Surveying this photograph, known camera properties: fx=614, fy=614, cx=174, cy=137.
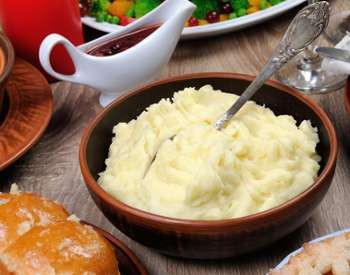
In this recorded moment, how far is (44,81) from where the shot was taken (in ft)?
6.93

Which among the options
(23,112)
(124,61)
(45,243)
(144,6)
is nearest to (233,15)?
(144,6)

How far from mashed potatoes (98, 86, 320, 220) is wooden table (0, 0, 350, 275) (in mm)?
181

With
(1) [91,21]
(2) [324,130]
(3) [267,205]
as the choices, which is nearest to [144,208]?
(3) [267,205]

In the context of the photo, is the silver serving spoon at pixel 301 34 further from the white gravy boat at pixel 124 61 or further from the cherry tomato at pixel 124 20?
the cherry tomato at pixel 124 20

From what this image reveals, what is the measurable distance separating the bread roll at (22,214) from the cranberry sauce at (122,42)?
863mm

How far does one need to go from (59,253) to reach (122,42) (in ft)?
3.66

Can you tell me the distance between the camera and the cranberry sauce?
7.05ft

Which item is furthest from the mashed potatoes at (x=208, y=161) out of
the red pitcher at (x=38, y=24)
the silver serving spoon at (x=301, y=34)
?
the red pitcher at (x=38, y=24)

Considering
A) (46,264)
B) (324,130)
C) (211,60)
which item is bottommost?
(211,60)

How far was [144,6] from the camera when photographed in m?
2.50

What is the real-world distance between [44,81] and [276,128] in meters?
0.91

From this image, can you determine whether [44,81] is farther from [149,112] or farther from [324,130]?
[324,130]

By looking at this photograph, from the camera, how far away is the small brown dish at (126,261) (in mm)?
1386

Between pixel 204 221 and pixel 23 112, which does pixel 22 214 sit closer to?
pixel 204 221
